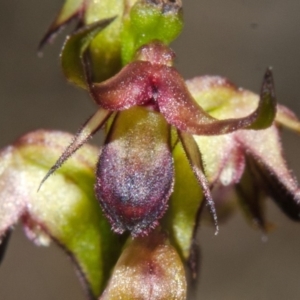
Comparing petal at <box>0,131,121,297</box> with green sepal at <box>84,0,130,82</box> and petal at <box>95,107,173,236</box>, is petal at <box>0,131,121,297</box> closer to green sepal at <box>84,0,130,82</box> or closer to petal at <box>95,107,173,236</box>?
green sepal at <box>84,0,130,82</box>

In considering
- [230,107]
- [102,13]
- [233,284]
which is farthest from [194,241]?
[233,284]

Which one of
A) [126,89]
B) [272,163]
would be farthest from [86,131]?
[272,163]

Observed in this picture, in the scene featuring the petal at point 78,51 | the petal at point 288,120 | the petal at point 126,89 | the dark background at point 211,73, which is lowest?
the dark background at point 211,73

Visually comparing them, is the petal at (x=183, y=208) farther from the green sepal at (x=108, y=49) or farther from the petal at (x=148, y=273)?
the green sepal at (x=108, y=49)

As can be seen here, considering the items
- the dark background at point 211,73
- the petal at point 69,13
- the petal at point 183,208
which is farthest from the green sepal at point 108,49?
the dark background at point 211,73

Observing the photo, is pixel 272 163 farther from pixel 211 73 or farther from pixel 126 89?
pixel 211 73

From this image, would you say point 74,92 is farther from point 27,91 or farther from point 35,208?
point 35,208
